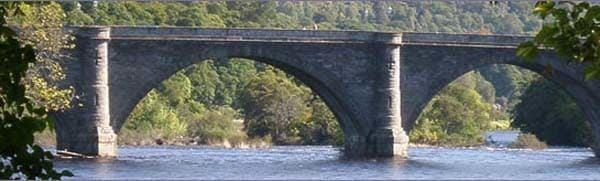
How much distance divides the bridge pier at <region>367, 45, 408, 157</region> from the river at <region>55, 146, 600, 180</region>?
73cm

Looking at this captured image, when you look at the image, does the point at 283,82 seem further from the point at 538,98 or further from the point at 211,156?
the point at 211,156

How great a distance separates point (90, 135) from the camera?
46531 mm

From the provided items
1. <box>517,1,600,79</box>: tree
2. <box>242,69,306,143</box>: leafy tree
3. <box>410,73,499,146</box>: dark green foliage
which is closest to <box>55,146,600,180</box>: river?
<box>410,73,499,146</box>: dark green foliage

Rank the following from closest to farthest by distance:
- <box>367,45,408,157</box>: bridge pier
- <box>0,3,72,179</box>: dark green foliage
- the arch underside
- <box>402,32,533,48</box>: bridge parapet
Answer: <box>0,3,72,179</box>: dark green foliage < the arch underside < <box>367,45,408,157</box>: bridge pier < <box>402,32,533,48</box>: bridge parapet

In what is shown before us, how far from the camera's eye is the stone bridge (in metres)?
47.0

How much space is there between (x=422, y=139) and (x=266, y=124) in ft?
19.5

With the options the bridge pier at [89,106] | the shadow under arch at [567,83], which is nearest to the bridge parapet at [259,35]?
the bridge pier at [89,106]

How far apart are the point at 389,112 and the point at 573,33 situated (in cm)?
4257

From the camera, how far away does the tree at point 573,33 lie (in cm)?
793

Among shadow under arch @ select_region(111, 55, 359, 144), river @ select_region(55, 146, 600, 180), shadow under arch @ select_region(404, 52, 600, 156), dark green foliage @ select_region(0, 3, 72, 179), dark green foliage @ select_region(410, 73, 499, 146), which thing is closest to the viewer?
dark green foliage @ select_region(0, 3, 72, 179)

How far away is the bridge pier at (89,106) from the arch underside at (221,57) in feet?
2.74

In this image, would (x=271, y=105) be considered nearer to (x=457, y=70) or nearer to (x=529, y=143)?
(x=529, y=143)

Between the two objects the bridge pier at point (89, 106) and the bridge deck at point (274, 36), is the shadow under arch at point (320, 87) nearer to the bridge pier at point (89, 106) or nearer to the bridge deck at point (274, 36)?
the bridge deck at point (274, 36)

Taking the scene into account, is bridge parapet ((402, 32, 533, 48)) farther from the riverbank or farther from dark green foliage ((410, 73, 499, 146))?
dark green foliage ((410, 73, 499, 146))
